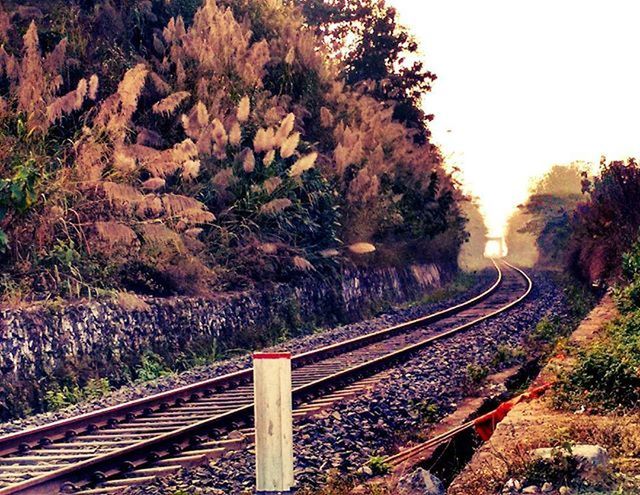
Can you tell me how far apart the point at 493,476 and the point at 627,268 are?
1395 centimetres

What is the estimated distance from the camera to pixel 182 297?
17203 mm

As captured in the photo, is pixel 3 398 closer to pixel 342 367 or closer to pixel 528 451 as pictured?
pixel 342 367

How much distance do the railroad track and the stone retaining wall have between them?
2169 millimetres

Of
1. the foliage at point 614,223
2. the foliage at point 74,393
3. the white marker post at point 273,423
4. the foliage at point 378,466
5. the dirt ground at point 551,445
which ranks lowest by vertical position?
the foliage at point 74,393

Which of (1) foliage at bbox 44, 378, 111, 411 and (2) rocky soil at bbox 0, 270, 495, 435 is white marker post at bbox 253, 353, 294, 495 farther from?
(1) foliage at bbox 44, 378, 111, 411

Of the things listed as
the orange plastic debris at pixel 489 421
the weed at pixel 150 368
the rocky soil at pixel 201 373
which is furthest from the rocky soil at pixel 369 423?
the weed at pixel 150 368

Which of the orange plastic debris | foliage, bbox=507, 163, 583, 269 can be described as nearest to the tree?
foliage, bbox=507, 163, 583, 269

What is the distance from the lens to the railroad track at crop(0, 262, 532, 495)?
26.5 feet

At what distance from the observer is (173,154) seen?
17.9 metres

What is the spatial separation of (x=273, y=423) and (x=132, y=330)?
10374 millimetres

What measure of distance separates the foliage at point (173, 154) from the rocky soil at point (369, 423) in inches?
186

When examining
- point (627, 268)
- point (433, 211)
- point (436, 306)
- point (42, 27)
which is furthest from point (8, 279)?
point (433, 211)

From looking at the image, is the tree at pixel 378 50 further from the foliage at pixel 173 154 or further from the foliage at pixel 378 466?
the foliage at pixel 378 466

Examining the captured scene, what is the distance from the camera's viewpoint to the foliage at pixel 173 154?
50.0 feet
